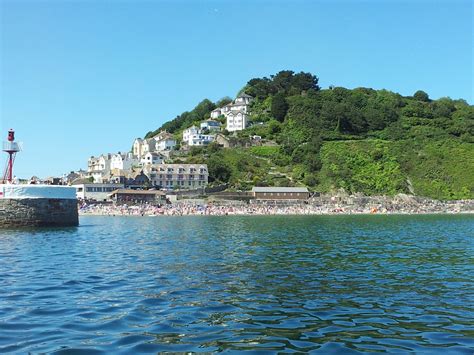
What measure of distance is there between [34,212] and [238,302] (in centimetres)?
2943

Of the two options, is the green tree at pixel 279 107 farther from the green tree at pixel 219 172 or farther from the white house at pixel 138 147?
the white house at pixel 138 147

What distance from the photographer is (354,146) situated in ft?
350

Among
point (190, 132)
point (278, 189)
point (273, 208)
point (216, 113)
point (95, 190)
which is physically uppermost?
point (216, 113)

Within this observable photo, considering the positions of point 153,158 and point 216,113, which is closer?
point 153,158

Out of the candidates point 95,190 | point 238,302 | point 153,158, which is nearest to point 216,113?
point 153,158

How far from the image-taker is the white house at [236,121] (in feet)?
429

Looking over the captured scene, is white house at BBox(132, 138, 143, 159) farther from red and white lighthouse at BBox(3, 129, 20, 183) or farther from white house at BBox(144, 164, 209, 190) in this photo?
red and white lighthouse at BBox(3, 129, 20, 183)

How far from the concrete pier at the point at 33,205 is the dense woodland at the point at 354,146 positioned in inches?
2266

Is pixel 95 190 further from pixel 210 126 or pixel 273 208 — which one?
pixel 210 126

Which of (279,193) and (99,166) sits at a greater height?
(99,166)

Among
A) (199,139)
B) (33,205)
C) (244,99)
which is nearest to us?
(33,205)

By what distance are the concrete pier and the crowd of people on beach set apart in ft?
116

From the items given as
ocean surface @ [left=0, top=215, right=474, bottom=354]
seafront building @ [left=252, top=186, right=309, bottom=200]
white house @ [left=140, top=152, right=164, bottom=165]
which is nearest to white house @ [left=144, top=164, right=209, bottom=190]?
white house @ [left=140, top=152, right=164, bottom=165]

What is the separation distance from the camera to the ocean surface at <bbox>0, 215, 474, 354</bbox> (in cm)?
852
